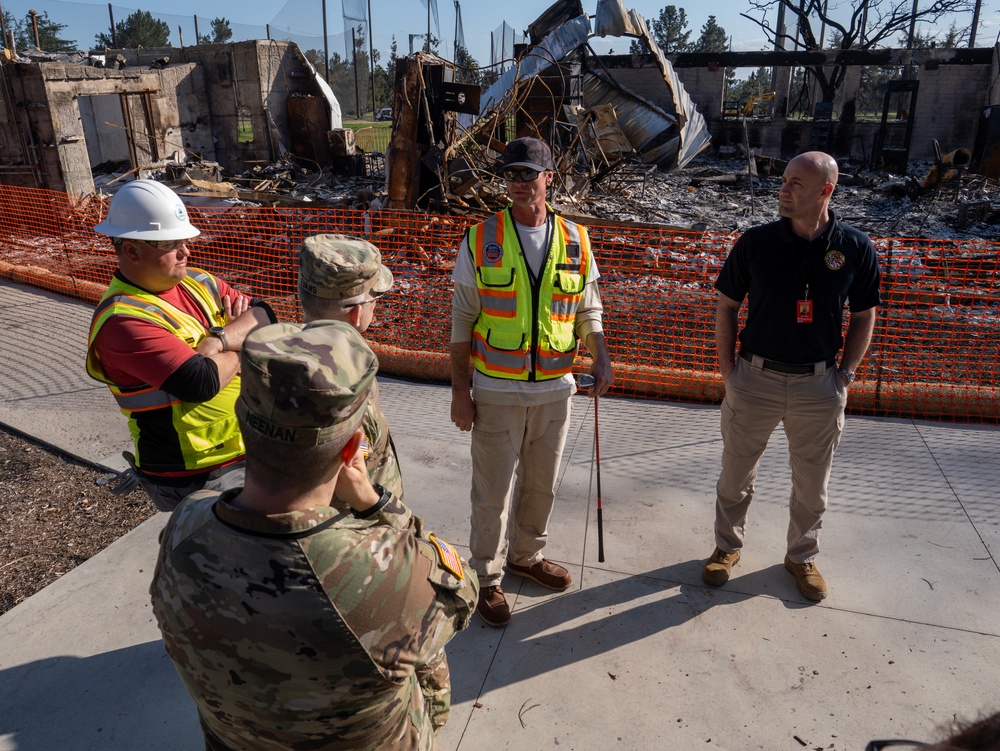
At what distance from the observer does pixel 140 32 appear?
51.1 m

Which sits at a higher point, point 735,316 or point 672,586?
point 735,316

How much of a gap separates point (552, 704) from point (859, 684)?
1.20 meters

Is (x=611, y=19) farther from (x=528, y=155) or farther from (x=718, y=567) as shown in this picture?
(x=718, y=567)

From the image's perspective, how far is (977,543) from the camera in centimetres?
362

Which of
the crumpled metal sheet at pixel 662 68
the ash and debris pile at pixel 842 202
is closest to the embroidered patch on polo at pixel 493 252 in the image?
the ash and debris pile at pixel 842 202

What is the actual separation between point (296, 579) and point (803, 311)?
255 centimetres

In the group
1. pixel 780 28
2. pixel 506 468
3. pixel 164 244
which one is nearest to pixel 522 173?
pixel 506 468

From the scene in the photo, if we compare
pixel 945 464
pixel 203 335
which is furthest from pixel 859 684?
pixel 203 335

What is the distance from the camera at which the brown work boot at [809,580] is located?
10.6 feet

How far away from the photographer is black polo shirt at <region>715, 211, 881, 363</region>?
10.0 ft

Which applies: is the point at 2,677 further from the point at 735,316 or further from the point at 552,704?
the point at 735,316

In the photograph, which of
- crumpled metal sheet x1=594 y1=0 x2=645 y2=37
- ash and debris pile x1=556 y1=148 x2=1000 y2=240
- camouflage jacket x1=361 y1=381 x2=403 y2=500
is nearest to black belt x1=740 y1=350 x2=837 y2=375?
camouflage jacket x1=361 y1=381 x2=403 y2=500

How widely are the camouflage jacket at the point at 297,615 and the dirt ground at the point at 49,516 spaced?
2.69 m

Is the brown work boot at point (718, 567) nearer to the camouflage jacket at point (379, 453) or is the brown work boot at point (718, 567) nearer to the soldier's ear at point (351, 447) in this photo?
the camouflage jacket at point (379, 453)
